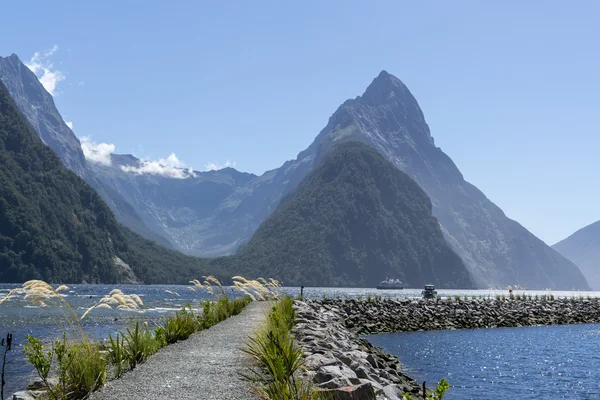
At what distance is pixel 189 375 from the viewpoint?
448 inches

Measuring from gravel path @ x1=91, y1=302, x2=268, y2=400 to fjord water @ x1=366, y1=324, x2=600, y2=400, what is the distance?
10654 millimetres

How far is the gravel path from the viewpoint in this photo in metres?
9.82

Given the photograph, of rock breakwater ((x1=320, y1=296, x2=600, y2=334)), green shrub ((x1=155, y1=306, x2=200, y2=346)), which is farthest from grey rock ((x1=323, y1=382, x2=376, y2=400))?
rock breakwater ((x1=320, y1=296, x2=600, y2=334))

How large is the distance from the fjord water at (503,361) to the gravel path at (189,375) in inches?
419

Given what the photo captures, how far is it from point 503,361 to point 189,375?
2397 cm

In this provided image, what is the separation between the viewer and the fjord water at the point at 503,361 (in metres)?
22.8

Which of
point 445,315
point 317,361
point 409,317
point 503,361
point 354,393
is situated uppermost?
point 317,361

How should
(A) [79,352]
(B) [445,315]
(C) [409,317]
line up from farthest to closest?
(B) [445,315], (C) [409,317], (A) [79,352]

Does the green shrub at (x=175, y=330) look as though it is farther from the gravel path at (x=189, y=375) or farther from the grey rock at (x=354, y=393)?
the grey rock at (x=354, y=393)

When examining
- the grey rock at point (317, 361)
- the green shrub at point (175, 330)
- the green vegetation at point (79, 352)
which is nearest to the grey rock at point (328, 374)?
the grey rock at point (317, 361)

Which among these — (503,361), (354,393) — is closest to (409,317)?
(503,361)

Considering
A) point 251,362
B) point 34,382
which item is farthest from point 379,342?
point 34,382

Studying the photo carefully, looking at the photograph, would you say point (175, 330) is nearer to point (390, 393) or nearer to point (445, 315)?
point (390, 393)

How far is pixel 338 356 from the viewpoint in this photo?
14227 mm
